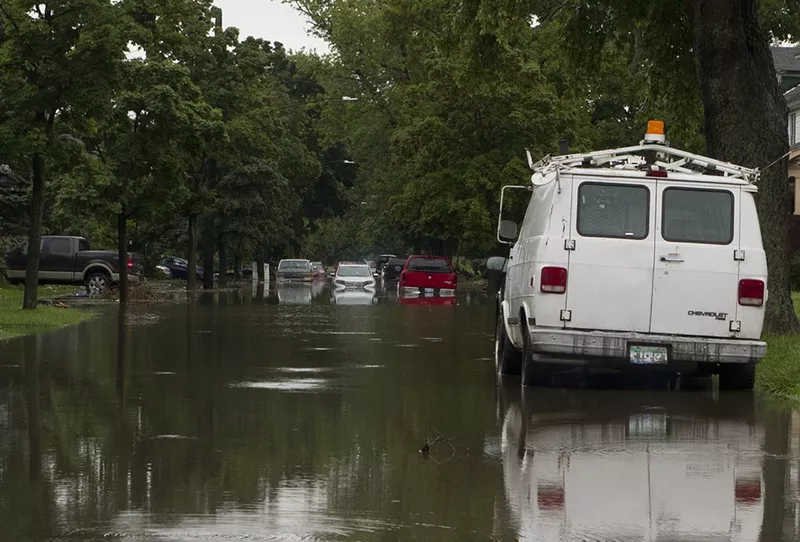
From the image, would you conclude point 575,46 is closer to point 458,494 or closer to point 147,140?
point 147,140

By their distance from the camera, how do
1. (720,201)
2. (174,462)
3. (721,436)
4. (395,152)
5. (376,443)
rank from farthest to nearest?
(395,152) < (720,201) < (721,436) < (376,443) < (174,462)

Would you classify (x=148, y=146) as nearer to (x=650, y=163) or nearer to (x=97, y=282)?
(x=97, y=282)

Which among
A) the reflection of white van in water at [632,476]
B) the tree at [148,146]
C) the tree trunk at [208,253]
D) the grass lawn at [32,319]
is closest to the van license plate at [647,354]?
the reflection of white van in water at [632,476]

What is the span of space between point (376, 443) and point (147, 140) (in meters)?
29.2

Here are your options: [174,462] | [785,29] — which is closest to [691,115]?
[785,29]

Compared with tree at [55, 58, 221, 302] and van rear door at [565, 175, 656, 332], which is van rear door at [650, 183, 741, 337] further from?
tree at [55, 58, 221, 302]

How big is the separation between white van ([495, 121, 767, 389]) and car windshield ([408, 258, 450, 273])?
133 ft

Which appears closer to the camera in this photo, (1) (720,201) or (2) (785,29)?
(1) (720,201)

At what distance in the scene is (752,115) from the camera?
60.2 ft

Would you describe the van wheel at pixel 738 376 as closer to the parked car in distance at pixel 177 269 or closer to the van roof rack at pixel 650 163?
the van roof rack at pixel 650 163

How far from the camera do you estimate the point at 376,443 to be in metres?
9.84

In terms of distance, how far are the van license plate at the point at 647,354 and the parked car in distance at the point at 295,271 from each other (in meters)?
60.5

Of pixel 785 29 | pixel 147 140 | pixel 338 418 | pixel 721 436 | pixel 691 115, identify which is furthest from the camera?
pixel 147 140

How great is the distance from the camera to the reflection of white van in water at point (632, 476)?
22.7ft
